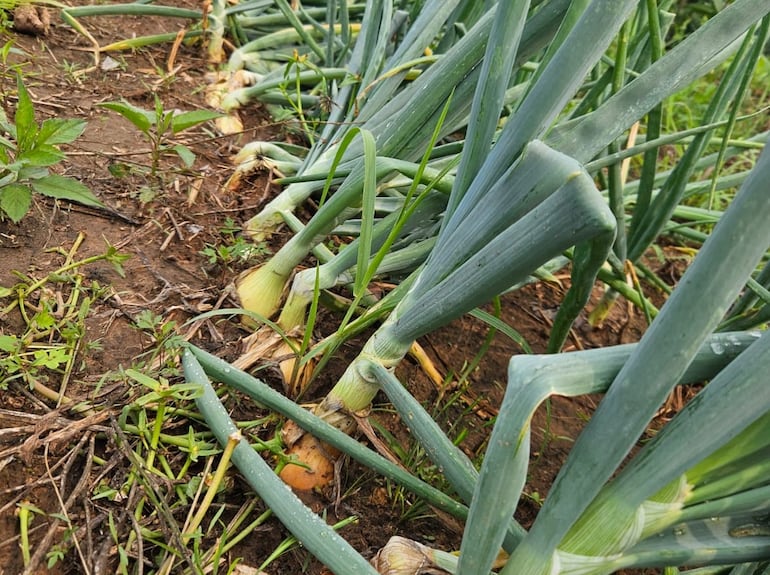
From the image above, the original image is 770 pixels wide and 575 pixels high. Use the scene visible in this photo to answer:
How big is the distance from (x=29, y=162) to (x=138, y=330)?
316 millimetres

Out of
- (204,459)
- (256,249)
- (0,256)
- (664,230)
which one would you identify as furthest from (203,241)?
(664,230)

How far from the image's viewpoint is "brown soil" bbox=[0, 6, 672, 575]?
89 centimetres

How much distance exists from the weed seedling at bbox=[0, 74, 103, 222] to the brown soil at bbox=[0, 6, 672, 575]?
80 mm

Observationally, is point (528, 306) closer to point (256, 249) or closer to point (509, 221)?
point (256, 249)

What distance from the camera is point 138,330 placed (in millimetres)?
1093

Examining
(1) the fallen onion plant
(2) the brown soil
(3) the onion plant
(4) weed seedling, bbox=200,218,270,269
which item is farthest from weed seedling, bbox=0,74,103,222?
(1) the fallen onion plant

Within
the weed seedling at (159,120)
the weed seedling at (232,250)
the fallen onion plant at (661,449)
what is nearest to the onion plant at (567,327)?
the fallen onion plant at (661,449)

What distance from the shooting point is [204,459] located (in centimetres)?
97

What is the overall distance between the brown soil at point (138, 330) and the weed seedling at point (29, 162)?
0.26ft

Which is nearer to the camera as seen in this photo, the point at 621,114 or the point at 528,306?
the point at 621,114

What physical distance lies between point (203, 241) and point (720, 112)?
94 centimetres

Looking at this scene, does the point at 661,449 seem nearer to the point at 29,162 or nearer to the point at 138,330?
the point at 138,330

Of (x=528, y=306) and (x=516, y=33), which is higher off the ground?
(x=516, y=33)

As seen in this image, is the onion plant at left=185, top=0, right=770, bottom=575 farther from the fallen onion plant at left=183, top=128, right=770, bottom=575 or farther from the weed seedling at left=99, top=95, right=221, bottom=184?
the weed seedling at left=99, top=95, right=221, bottom=184
